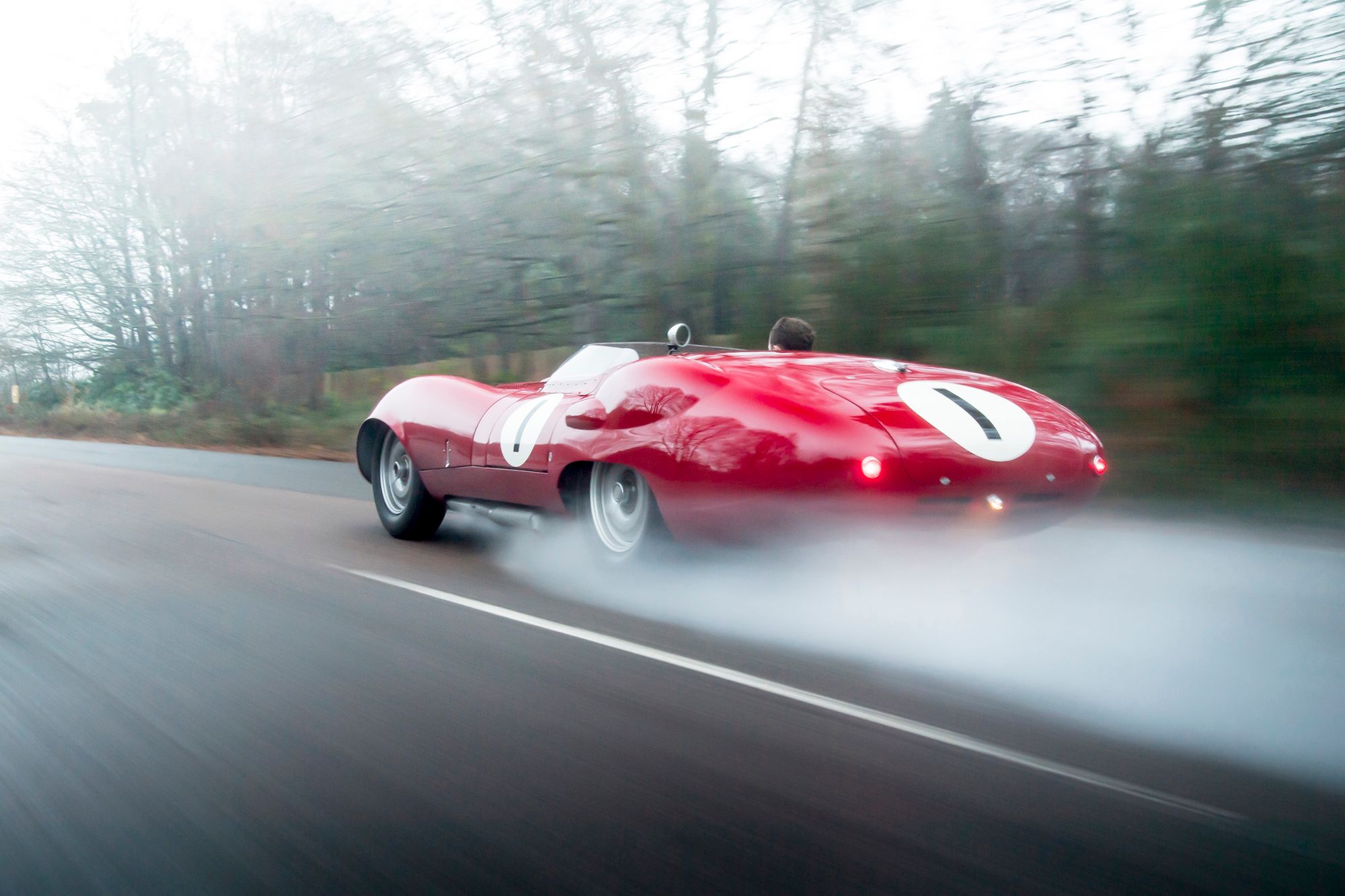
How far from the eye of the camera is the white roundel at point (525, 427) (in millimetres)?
4793

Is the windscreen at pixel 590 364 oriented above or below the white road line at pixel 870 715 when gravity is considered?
above

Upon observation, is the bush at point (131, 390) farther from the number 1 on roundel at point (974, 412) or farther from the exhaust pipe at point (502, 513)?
the number 1 on roundel at point (974, 412)

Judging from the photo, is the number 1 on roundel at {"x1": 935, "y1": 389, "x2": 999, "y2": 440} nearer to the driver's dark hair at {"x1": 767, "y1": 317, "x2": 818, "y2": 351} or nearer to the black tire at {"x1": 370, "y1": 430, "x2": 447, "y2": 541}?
the driver's dark hair at {"x1": 767, "y1": 317, "x2": 818, "y2": 351}

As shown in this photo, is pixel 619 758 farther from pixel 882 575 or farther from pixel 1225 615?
pixel 1225 615

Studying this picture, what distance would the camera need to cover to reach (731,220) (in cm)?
1248

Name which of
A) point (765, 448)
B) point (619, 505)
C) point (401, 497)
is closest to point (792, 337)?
point (619, 505)

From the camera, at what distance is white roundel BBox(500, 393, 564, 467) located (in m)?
4.79

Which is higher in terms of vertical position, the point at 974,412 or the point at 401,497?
the point at 974,412

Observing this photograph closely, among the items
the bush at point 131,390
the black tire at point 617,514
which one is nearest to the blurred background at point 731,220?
the bush at point 131,390

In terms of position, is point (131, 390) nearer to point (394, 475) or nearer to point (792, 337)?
point (394, 475)

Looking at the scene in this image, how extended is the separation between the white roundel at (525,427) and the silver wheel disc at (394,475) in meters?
1.17

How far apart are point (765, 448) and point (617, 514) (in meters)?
1.02

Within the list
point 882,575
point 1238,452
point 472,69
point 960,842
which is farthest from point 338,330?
point 960,842

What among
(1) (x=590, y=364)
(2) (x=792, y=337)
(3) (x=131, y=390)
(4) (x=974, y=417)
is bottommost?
(3) (x=131, y=390)
